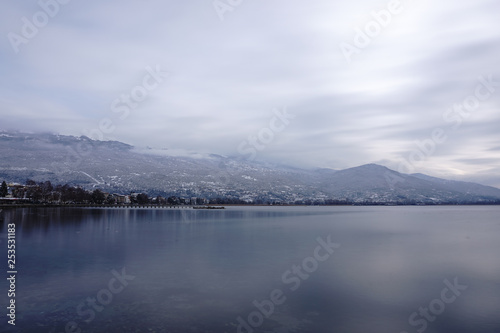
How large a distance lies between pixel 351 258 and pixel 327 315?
15.7 metres

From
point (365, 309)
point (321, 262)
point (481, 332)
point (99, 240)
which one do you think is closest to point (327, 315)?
point (365, 309)

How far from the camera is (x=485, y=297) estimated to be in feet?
61.1

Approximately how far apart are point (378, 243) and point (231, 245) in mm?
17235

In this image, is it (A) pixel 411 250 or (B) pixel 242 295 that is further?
(A) pixel 411 250

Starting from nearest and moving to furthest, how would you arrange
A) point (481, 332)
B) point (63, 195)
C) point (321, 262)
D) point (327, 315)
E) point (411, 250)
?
1. point (481, 332)
2. point (327, 315)
3. point (321, 262)
4. point (411, 250)
5. point (63, 195)

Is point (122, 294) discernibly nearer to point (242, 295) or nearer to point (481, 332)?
point (242, 295)

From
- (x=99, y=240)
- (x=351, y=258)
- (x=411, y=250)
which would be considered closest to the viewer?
(x=351, y=258)

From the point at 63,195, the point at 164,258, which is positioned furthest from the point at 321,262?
the point at 63,195

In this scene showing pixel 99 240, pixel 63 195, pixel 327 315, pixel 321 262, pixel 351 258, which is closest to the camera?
pixel 327 315

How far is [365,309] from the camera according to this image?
16.1 meters

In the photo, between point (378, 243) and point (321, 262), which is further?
point (378, 243)

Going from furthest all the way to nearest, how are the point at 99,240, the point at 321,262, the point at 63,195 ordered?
the point at 63,195 → the point at 99,240 → the point at 321,262

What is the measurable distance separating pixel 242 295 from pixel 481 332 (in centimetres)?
1035

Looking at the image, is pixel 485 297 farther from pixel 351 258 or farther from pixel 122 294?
pixel 122 294
